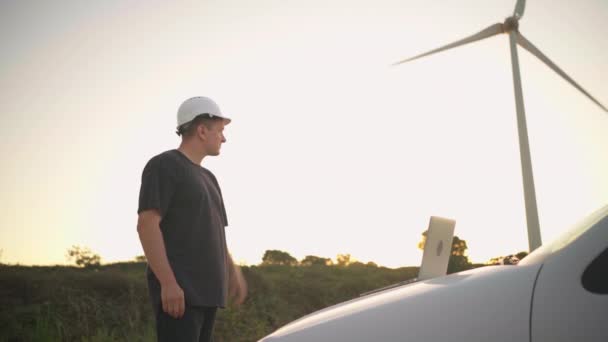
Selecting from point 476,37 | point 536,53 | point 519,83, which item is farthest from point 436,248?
point 536,53

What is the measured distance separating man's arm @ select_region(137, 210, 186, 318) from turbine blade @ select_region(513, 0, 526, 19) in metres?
13.8

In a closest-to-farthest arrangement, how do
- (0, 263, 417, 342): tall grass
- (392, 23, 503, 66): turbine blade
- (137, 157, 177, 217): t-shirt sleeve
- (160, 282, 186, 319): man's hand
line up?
(160, 282, 186, 319): man's hand
(137, 157, 177, 217): t-shirt sleeve
(0, 263, 417, 342): tall grass
(392, 23, 503, 66): turbine blade

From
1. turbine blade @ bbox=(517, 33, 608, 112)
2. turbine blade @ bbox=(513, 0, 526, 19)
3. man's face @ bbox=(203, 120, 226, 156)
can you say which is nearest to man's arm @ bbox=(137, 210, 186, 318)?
man's face @ bbox=(203, 120, 226, 156)

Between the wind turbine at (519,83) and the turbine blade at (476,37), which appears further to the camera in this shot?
the turbine blade at (476,37)

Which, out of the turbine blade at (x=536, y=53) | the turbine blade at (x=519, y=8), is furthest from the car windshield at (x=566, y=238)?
the turbine blade at (x=519, y=8)

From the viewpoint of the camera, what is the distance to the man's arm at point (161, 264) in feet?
7.89

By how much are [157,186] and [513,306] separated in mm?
1671

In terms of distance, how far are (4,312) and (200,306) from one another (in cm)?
648

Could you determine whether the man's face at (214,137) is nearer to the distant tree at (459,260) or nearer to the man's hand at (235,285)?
the man's hand at (235,285)

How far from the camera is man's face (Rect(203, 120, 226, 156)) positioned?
2.86 meters

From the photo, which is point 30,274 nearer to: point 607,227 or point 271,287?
point 271,287

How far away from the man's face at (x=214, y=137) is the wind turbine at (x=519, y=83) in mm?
8069

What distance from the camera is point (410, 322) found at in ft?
5.10

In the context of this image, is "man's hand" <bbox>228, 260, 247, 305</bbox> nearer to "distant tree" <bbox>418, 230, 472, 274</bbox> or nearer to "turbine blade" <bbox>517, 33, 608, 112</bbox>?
"turbine blade" <bbox>517, 33, 608, 112</bbox>
